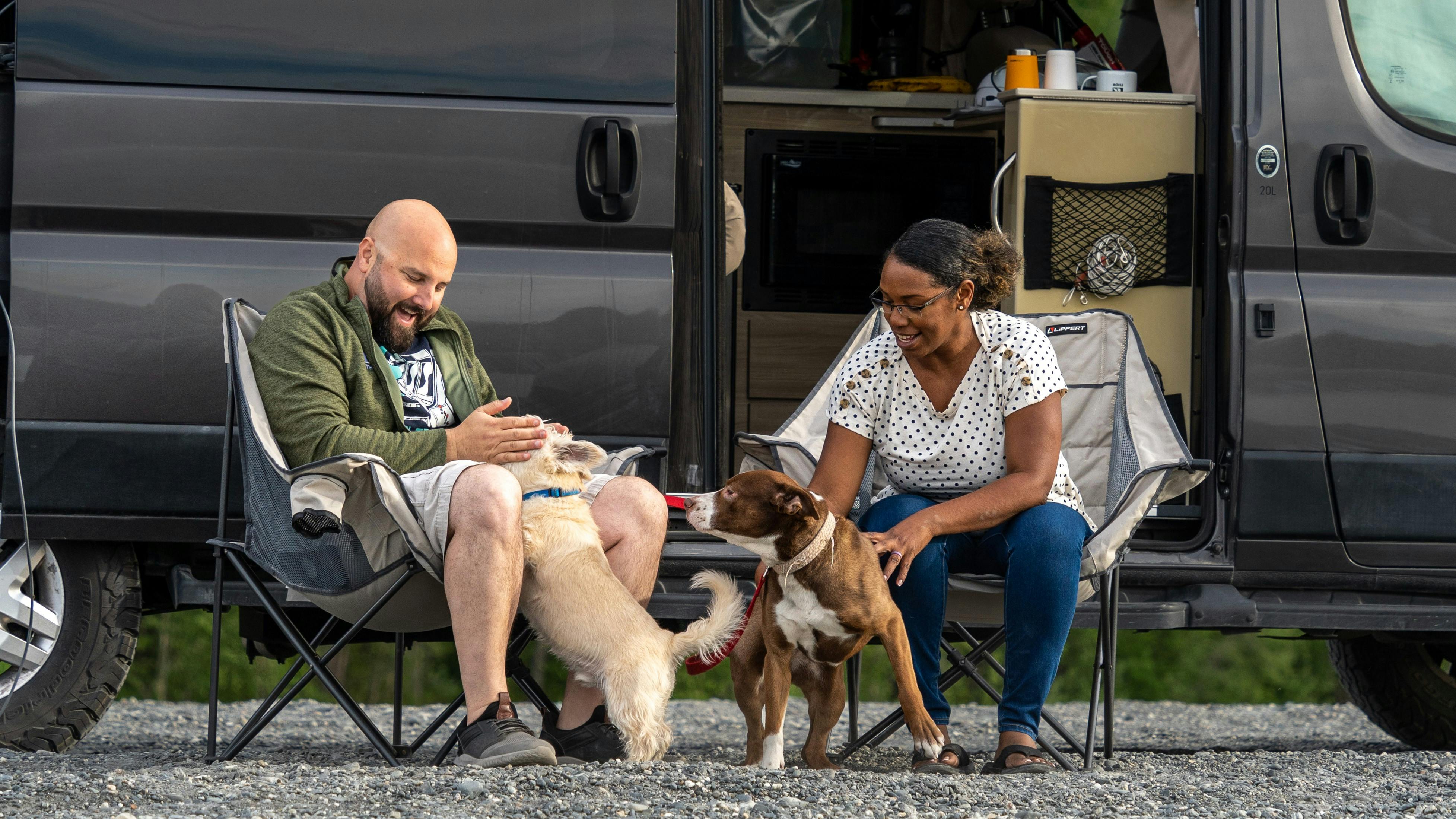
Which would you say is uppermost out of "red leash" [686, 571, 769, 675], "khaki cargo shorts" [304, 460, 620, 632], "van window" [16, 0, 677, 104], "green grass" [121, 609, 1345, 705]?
"van window" [16, 0, 677, 104]

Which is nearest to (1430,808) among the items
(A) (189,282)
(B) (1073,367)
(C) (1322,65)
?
(B) (1073,367)

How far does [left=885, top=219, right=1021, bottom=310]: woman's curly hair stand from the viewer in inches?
109

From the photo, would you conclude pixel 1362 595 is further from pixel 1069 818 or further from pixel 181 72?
pixel 181 72

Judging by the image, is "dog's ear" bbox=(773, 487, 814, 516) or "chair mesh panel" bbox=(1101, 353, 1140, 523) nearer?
"dog's ear" bbox=(773, 487, 814, 516)

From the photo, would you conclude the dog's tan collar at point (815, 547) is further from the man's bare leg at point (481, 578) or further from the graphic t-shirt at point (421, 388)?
the graphic t-shirt at point (421, 388)

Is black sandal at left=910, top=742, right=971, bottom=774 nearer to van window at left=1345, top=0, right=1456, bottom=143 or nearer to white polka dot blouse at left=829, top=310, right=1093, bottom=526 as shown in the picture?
white polka dot blouse at left=829, top=310, right=1093, bottom=526

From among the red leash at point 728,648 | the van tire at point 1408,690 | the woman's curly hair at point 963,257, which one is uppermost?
the woman's curly hair at point 963,257

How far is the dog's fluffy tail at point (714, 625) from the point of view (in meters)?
2.63

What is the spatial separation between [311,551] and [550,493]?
0.43m

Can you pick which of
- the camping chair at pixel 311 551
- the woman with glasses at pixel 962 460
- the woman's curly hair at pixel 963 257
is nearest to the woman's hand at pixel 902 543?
the woman with glasses at pixel 962 460

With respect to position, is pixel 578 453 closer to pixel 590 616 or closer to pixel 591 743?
pixel 590 616

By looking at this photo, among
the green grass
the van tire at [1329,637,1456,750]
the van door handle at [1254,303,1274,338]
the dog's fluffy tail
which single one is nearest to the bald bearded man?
the dog's fluffy tail

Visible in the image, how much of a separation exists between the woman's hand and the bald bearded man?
16.3 inches

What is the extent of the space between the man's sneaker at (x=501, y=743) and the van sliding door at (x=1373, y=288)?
192 centimetres
